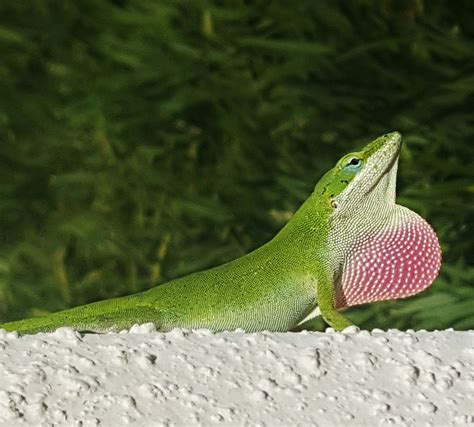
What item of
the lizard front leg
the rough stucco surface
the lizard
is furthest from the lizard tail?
the rough stucco surface

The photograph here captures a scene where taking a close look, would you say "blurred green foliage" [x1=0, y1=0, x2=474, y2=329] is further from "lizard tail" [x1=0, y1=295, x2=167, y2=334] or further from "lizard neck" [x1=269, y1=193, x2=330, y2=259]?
"lizard tail" [x1=0, y1=295, x2=167, y2=334]

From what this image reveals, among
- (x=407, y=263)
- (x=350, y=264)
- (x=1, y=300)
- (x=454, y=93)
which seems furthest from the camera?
(x=1, y=300)

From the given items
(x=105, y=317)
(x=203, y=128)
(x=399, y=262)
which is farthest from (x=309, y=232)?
(x=203, y=128)

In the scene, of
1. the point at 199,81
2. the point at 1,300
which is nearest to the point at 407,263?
the point at 199,81

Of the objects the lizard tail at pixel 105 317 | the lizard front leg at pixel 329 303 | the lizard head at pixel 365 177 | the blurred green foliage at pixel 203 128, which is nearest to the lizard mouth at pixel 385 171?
the lizard head at pixel 365 177

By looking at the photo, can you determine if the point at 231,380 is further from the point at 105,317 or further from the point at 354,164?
the point at 354,164

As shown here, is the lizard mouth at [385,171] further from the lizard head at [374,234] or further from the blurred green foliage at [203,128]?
the blurred green foliage at [203,128]

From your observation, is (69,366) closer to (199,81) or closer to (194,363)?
(194,363)
